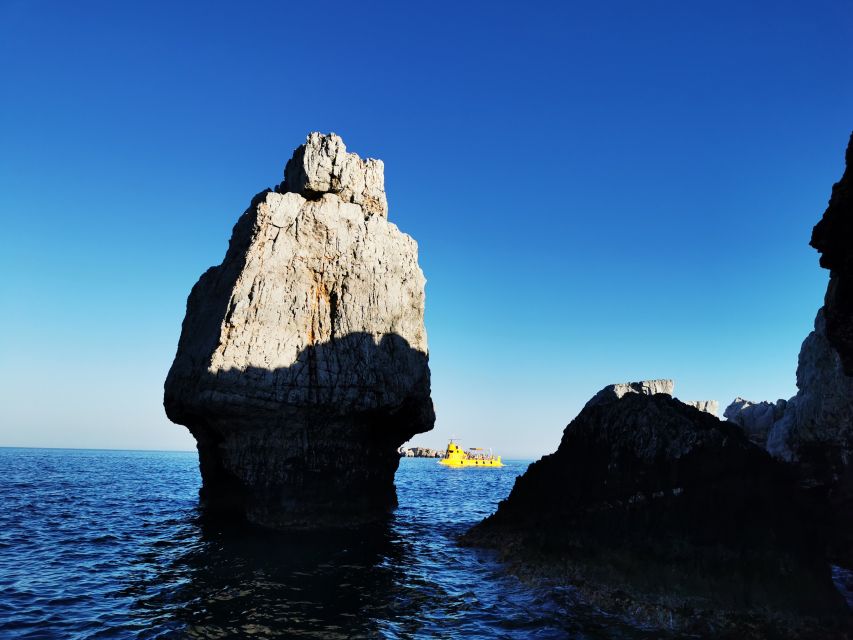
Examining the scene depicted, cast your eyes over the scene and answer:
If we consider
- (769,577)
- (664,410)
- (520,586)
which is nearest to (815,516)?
(769,577)

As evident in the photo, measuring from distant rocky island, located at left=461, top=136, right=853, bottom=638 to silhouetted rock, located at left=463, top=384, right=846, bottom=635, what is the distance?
0.04m

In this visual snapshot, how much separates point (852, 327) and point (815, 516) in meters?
7.55

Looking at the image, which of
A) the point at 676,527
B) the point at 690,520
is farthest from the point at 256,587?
the point at 690,520

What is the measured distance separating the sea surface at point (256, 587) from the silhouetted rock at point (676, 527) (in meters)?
1.77

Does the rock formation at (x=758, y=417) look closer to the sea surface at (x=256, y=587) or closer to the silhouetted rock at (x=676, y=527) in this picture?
the silhouetted rock at (x=676, y=527)

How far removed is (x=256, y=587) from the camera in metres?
16.3

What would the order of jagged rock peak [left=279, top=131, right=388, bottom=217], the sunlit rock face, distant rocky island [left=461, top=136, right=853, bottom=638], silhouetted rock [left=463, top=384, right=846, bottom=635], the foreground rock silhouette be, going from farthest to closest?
1. jagged rock peak [left=279, top=131, right=388, bottom=217]
2. the sunlit rock face
3. the foreground rock silhouette
4. silhouetted rock [left=463, top=384, right=846, bottom=635]
5. distant rocky island [left=461, top=136, right=853, bottom=638]

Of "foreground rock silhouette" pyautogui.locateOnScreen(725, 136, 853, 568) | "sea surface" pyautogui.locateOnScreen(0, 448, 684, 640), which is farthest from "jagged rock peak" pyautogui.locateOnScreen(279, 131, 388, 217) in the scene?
"foreground rock silhouette" pyautogui.locateOnScreen(725, 136, 853, 568)

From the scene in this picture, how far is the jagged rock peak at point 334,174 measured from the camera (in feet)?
101

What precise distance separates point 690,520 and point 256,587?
1433cm

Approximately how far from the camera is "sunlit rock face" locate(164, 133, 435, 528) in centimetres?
2611

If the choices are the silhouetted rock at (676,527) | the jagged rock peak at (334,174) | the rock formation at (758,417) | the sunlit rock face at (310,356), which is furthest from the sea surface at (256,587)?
the rock formation at (758,417)

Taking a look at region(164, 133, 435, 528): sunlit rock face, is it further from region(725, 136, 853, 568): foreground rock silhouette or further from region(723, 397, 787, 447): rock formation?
region(723, 397, 787, 447): rock formation

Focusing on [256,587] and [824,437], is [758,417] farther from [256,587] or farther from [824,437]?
[256,587]
